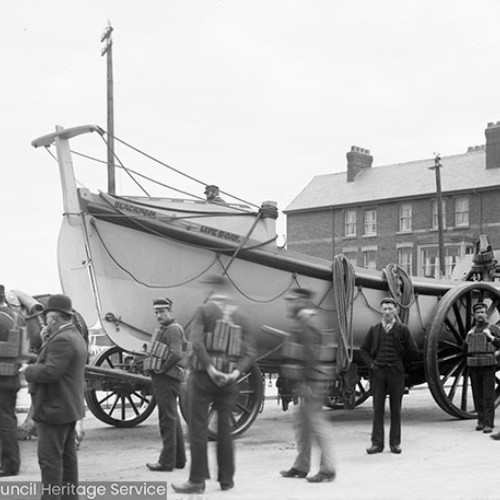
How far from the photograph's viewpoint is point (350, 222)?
45.5 metres

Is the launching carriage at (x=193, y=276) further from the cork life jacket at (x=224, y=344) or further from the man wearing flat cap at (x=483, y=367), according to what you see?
the cork life jacket at (x=224, y=344)

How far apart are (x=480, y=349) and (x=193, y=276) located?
11.8 feet

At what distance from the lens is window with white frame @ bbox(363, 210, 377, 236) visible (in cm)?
4462

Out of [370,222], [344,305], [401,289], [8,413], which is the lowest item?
[8,413]

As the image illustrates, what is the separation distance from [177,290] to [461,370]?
4303mm

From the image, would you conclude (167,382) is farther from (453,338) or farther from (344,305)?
(453,338)

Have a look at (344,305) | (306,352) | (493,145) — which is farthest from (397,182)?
(306,352)

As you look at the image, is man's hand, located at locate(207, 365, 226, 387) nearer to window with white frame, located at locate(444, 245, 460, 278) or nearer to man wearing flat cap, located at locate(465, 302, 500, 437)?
man wearing flat cap, located at locate(465, 302, 500, 437)

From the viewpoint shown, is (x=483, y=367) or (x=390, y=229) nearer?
(x=483, y=367)

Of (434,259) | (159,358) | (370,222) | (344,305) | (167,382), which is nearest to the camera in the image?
(159,358)

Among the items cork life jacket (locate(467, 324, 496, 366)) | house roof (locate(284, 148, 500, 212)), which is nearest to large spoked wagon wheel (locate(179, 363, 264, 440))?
cork life jacket (locate(467, 324, 496, 366))

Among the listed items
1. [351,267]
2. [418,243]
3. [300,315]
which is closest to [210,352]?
[300,315]

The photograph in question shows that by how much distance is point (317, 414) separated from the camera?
25.3ft

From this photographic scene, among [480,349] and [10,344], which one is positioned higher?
[10,344]
